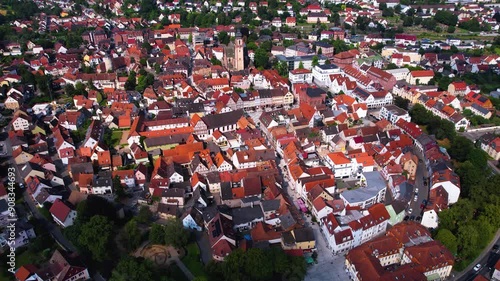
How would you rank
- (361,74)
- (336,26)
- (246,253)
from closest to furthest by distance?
(246,253), (361,74), (336,26)

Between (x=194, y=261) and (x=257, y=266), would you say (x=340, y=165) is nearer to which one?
(x=257, y=266)

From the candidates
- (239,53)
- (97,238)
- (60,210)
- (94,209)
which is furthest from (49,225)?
(239,53)

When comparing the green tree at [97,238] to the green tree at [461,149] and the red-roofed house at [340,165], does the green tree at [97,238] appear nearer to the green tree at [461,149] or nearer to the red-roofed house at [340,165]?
the red-roofed house at [340,165]

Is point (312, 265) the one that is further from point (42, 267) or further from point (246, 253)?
point (42, 267)

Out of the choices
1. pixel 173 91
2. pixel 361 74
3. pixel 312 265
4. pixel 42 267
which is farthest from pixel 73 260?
pixel 361 74

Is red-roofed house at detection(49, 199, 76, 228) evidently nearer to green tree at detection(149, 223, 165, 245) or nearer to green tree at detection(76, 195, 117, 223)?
green tree at detection(76, 195, 117, 223)
